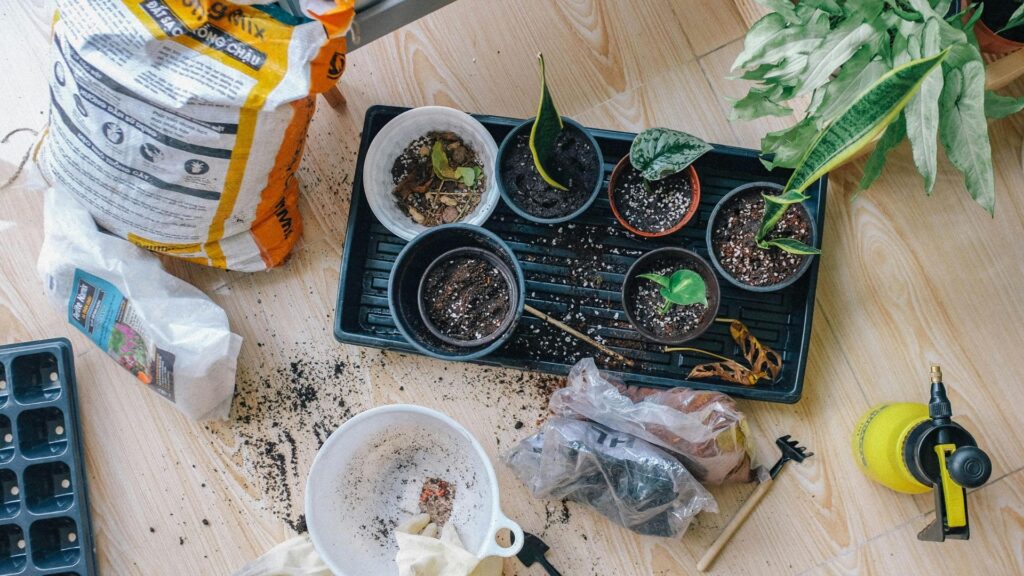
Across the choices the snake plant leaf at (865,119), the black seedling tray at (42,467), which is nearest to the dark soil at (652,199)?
the snake plant leaf at (865,119)

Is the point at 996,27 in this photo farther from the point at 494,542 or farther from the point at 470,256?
the point at 494,542

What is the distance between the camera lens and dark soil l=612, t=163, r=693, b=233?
3.27ft

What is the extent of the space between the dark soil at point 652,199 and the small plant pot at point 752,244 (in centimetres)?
5

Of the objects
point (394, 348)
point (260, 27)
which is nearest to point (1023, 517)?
point (394, 348)

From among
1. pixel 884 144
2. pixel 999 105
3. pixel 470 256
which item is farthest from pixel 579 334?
pixel 999 105

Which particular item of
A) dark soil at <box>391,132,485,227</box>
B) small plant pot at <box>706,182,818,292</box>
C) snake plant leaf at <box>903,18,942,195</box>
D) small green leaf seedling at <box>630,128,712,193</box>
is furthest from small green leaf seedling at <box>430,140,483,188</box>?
snake plant leaf at <box>903,18,942,195</box>

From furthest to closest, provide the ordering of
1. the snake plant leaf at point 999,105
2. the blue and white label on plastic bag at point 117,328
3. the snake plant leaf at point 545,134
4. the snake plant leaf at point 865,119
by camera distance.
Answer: the blue and white label on plastic bag at point 117,328, the snake plant leaf at point 545,134, the snake plant leaf at point 999,105, the snake plant leaf at point 865,119

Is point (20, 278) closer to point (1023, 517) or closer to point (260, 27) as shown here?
point (260, 27)

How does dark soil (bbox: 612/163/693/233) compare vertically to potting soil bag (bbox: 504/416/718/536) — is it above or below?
above

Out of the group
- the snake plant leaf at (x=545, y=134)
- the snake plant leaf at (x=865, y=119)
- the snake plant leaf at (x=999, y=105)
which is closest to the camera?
the snake plant leaf at (x=865, y=119)

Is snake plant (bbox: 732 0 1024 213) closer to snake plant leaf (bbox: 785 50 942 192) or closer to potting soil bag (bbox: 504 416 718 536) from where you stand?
snake plant leaf (bbox: 785 50 942 192)

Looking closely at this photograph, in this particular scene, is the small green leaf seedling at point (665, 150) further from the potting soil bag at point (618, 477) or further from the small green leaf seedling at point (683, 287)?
the potting soil bag at point (618, 477)

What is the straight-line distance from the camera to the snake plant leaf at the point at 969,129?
0.69 metres

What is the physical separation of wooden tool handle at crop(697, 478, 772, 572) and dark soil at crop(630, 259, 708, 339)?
0.26m
